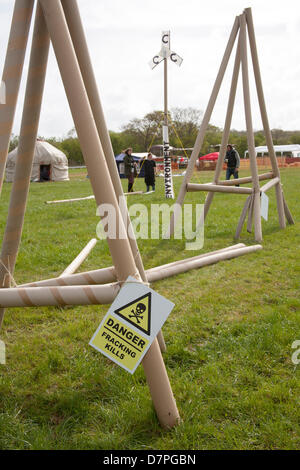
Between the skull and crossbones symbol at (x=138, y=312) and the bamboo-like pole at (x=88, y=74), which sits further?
the bamboo-like pole at (x=88, y=74)

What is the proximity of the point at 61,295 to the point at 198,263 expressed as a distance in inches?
110

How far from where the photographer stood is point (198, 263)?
446cm

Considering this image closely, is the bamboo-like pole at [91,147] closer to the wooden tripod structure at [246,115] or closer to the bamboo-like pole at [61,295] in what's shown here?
the bamboo-like pole at [61,295]

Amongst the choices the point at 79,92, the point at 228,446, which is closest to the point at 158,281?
the point at 228,446

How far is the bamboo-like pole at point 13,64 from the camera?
192cm

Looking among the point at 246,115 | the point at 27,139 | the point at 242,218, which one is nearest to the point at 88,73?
the point at 27,139

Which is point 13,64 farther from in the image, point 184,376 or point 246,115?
point 246,115

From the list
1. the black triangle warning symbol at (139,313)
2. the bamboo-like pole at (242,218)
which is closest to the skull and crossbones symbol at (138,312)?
the black triangle warning symbol at (139,313)

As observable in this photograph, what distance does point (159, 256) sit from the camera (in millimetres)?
5172

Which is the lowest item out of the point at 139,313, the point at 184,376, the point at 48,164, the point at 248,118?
the point at 184,376

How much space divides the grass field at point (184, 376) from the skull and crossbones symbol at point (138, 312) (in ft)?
1.95

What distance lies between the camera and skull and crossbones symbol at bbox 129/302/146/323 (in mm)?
1778

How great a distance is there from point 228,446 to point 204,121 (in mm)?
4775

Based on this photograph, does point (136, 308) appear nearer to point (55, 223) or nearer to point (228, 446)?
point (228, 446)
